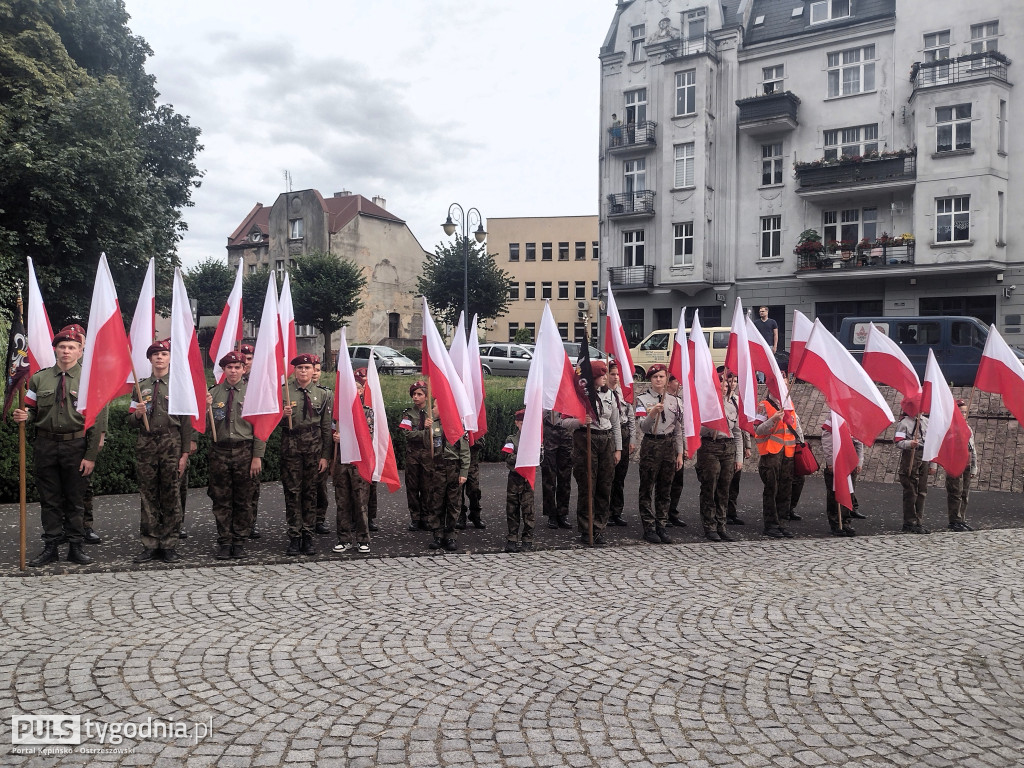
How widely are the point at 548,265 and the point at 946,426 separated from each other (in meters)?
53.4

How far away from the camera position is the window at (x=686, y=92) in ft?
115

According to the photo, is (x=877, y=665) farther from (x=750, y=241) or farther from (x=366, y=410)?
(x=750, y=241)

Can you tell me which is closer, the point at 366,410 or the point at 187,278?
the point at 366,410

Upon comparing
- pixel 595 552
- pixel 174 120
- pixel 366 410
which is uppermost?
pixel 174 120

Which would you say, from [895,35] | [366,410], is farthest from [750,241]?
[366,410]

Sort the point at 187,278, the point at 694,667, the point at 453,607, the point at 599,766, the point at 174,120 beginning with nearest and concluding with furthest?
1. the point at 599,766
2. the point at 694,667
3. the point at 453,607
4. the point at 174,120
5. the point at 187,278

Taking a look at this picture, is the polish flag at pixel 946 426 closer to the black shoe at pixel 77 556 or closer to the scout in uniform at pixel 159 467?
the scout in uniform at pixel 159 467

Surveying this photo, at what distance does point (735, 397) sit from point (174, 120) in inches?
1080

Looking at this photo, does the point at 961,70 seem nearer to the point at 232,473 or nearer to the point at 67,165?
the point at 67,165

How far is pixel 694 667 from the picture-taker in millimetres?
5105

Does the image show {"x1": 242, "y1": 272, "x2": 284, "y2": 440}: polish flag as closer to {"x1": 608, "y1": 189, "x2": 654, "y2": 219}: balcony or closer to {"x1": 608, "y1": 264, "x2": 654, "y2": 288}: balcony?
{"x1": 608, "y1": 264, "x2": 654, "y2": 288}: balcony

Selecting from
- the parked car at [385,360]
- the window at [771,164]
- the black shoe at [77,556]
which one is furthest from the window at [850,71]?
the black shoe at [77,556]

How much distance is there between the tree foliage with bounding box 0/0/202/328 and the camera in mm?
20750

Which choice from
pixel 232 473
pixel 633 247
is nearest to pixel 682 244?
pixel 633 247
